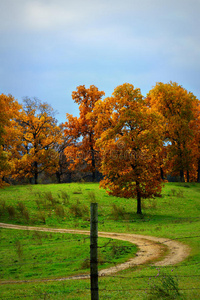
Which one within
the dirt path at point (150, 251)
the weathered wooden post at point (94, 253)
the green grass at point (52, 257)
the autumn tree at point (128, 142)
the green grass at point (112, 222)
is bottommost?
the green grass at point (52, 257)

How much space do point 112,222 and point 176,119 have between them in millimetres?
27098

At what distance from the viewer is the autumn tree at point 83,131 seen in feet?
180

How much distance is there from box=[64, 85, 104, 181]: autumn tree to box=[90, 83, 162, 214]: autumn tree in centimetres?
2292

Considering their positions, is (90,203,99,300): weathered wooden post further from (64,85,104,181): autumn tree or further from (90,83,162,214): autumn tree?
(64,85,104,181): autumn tree

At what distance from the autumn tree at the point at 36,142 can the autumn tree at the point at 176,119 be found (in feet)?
61.6

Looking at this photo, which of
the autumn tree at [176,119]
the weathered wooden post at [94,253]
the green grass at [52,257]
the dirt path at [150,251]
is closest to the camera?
the weathered wooden post at [94,253]

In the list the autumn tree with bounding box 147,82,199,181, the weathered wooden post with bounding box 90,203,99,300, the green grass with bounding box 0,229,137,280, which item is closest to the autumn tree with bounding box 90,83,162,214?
the green grass with bounding box 0,229,137,280

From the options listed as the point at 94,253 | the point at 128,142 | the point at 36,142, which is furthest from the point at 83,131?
the point at 94,253

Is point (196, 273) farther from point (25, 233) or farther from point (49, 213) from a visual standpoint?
point (49, 213)

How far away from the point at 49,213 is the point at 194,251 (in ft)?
55.6

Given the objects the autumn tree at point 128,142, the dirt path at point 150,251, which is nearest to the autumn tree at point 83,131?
the autumn tree at point 128,142

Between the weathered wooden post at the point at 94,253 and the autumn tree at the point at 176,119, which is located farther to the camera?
the autumn tree at the point at 176,119

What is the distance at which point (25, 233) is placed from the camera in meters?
23.2

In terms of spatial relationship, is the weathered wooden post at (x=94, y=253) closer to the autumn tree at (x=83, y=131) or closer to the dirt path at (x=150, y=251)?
the dirt path at (x=150, y=251)
